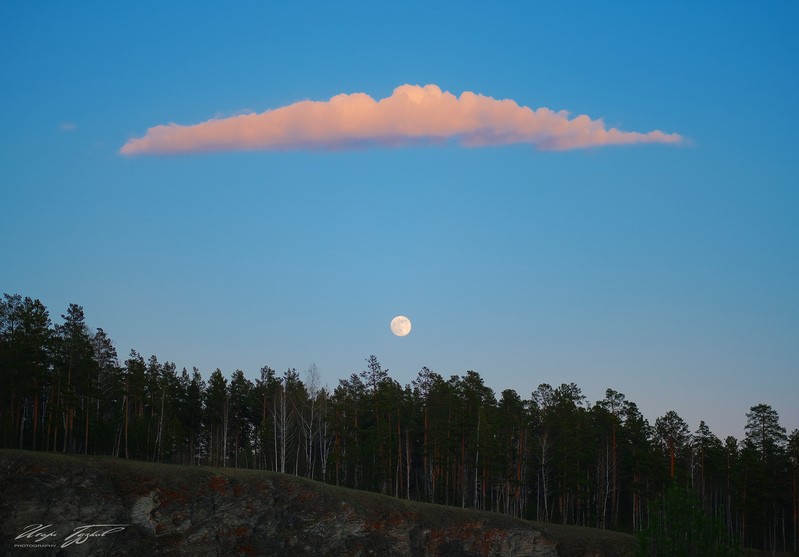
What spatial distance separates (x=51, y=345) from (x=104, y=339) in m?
15.8

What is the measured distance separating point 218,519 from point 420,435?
41.5 metres

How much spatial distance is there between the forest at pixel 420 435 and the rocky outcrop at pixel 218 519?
15.5 m

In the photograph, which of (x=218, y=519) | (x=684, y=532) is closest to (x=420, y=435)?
(x=218, y=519)

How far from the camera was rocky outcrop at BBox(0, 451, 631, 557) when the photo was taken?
65.6 metres

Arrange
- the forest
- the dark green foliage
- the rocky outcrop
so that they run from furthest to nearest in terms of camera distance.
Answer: the forest → the rocky outcrop → the dark green foliage

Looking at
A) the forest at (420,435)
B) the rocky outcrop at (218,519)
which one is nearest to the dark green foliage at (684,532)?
the rocky outcrop at (218,519)

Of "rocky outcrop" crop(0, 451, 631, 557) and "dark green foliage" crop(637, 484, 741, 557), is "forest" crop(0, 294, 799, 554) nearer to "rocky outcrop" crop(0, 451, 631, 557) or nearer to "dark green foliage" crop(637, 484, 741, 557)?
"rocky outcrop" crop(0, 451, 631, 557)

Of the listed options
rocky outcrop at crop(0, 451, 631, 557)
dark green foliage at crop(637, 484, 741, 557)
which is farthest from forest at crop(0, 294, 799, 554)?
dark green foliage at crop(637, 484, 741, 557)

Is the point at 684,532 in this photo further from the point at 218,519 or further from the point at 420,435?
the point at 420,435

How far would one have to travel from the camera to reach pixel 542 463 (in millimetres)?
99250

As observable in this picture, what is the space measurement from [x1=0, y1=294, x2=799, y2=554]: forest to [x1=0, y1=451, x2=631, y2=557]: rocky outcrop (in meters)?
15.5

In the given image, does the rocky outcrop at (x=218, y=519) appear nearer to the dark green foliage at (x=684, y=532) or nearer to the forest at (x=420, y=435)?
the forest at (x=420, y=435)

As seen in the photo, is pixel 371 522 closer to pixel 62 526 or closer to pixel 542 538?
pixel 542 538

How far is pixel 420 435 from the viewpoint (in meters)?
108
